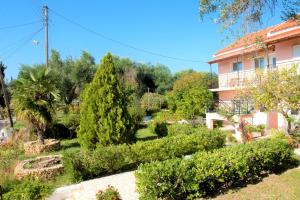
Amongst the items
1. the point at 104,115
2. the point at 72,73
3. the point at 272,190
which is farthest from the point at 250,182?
the point at 72,73

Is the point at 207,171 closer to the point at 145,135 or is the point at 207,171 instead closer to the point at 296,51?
the point at 296,51

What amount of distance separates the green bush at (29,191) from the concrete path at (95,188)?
0.34m

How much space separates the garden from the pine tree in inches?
1.7

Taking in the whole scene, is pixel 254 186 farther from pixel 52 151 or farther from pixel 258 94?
pixel 52 151

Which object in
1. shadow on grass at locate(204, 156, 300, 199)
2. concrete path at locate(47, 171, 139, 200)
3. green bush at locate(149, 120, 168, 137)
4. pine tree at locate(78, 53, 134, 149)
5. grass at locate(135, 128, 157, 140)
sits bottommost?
concrete path at locate(47, 171, 139, 200)

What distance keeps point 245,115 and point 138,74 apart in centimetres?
2891

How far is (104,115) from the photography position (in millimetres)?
12555

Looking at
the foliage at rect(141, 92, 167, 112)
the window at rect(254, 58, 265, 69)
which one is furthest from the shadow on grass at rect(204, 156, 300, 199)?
the foliage at rect(141, 92, 167, 112)

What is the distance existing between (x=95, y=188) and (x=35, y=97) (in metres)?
9.44

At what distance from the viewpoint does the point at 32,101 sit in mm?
16422

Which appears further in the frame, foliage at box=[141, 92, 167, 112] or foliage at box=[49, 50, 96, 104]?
foliage at box=[49, 50, 96, 104]

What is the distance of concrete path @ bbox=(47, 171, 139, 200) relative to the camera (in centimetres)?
827

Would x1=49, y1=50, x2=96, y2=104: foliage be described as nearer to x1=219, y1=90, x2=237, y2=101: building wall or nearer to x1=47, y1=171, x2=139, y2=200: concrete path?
x1=219, y1=90, x2=237, y2=101: building wall

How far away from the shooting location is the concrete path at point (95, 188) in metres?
8.27
